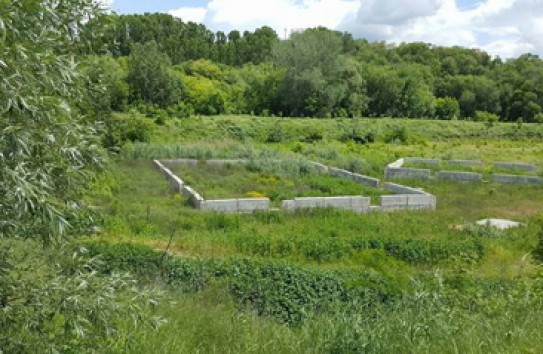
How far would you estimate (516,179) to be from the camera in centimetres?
2136

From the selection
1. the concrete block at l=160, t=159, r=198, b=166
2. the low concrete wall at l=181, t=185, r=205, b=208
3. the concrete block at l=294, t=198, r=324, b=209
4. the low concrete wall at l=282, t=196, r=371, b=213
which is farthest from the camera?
the concrete block at l=160, t=159, r=198, b=166

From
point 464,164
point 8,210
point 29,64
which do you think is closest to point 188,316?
point 8,210

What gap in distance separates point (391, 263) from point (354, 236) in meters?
2.78

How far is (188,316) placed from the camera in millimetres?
5180

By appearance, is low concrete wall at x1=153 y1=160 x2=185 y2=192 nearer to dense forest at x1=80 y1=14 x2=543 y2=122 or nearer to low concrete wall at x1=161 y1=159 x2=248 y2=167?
low concrete wall at x1=161 y1=159 x2=248 y2=167

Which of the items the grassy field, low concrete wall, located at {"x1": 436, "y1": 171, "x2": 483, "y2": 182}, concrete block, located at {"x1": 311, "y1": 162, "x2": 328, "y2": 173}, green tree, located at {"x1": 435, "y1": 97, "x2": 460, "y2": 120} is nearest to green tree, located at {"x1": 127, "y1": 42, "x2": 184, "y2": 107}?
the grassy field

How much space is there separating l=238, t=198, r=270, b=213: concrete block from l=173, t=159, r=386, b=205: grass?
1088 millimetres

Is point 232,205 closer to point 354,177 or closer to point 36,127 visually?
point 354,177

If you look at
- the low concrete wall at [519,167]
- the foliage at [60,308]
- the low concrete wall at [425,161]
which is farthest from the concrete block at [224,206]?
the low concrete wall at [519,167]

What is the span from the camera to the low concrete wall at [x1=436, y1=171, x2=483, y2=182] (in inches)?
840

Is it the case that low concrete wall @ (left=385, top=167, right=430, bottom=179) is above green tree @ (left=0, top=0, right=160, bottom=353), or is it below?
below

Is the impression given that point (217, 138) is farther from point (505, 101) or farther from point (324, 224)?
point (505, 101)

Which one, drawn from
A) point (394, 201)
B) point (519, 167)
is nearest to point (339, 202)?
point (394, 201)

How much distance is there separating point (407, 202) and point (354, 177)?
4.32 metres
